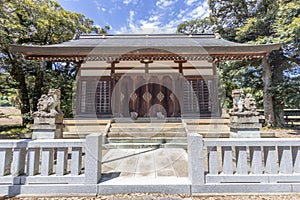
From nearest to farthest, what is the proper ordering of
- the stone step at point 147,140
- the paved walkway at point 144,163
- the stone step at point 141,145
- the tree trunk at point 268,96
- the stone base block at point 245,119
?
the paved walkway at point 144,163 < the stone base block at point 245,119 < the stone step at point 141,145 < the stone step at point 147,140 < the tree trunk at point 268,96

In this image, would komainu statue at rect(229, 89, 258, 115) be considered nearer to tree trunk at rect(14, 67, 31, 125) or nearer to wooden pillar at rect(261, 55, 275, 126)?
wooden pillar at rect(261, 55, 275, 126)

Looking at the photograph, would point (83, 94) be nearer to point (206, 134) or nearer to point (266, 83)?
point (206, 134)

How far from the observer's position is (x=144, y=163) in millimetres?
3867

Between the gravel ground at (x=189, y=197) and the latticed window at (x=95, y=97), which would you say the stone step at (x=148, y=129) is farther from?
the gravel ground at (x=189, y=197)

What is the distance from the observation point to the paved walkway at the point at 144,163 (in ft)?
10.5

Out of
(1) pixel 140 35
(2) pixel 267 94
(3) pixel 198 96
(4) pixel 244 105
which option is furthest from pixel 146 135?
(2) pixel 267 94

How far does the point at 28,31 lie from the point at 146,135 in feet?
33.7

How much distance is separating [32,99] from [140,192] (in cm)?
1060

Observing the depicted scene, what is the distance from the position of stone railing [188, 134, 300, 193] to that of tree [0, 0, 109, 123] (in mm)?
10808

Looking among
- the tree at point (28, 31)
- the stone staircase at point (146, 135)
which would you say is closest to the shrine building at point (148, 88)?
the stone staircase at point (146, 135)

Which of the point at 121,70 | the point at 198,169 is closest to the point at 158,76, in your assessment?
the point at 121,70

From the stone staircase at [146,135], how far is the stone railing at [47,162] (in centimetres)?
263

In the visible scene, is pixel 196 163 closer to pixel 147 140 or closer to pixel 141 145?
pixel 141 145

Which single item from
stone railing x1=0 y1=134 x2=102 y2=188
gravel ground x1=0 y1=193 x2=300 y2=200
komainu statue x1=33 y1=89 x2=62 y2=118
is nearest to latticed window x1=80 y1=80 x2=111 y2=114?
komainu statue x1=33 y1=89 x2=62 y2=118
